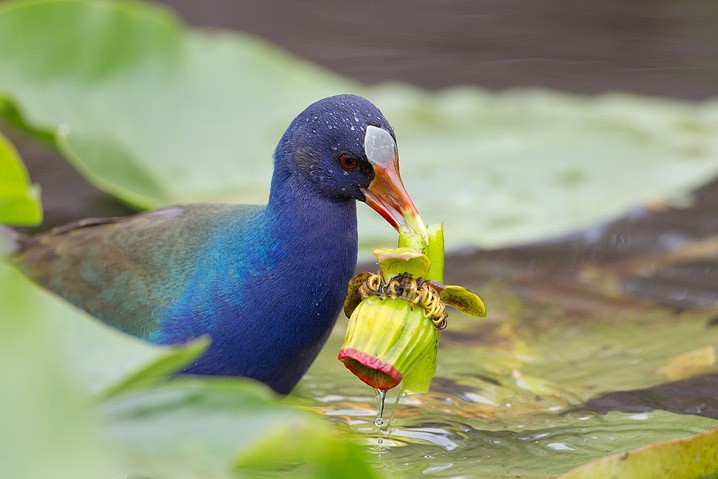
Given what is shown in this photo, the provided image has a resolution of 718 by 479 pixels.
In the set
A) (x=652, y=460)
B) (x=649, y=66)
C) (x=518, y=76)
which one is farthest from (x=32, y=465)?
(x=649, y=66)

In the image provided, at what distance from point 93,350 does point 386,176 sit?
0.94 m

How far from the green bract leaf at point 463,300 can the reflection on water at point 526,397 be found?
13.8 inches

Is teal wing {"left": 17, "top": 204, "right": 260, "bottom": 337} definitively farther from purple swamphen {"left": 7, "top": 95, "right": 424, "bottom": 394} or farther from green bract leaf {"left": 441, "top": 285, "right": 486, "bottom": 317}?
green bract leaf {"left": 441, "top": 285, "right": 486, "bottom": 317}

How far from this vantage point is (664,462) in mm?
2307

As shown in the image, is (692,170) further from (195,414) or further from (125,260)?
(195,414)

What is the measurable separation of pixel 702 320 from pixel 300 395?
48.6 inches

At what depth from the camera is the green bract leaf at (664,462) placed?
2.23 metres

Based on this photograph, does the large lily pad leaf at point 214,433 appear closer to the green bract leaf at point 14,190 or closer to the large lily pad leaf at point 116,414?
the large lily pad leaf at point 116,414

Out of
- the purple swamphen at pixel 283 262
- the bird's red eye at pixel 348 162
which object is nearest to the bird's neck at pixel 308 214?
the purple swamphen at pixel 283 262

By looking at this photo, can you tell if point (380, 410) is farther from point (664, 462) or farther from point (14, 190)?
point (14, 190)

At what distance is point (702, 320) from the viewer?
134 inches

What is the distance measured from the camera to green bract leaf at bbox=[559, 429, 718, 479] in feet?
7.31

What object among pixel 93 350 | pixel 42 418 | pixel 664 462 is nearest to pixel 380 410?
pixel 664 462

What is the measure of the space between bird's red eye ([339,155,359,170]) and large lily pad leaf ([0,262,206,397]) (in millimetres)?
932
